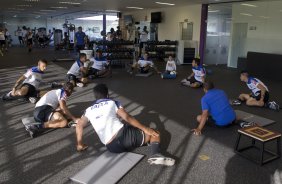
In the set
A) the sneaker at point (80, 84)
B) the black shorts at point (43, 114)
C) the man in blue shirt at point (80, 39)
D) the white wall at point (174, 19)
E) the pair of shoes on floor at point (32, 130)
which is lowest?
the pair of shoes on floor at point (32, 130)

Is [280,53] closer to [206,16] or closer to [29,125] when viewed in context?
[206,16]

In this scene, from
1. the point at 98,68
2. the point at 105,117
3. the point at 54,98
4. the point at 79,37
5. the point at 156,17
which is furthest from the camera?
the point at 156,17

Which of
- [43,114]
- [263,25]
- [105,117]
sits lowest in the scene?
[43,114]

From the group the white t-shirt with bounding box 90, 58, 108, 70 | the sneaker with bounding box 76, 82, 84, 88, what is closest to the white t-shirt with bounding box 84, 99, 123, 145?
the sneaker with bounding box 76, 82, 84, 88

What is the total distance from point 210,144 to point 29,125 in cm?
251

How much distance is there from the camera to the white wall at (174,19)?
40.4ft

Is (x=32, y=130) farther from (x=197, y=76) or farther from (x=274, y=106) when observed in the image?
(x=197, y=76)

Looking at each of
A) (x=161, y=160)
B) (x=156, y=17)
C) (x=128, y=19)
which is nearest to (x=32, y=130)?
(x=161, y=160)

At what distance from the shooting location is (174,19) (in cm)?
1398

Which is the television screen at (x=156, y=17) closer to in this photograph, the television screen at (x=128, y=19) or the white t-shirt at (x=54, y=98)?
the television screen at (x=128, y=19)

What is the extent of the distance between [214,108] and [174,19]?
10834 mm

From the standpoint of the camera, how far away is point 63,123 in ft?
13.4

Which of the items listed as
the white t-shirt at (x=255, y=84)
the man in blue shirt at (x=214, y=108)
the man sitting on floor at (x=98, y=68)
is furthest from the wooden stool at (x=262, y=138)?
the man sitting on floor at (x=98, y=68)

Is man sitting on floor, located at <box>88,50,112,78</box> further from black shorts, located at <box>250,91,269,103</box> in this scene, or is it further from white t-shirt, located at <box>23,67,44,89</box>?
black shorts, located at <box>250,91,269,103</box>
